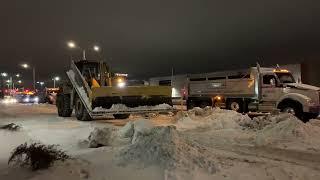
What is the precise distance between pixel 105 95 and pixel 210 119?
15.3 ft

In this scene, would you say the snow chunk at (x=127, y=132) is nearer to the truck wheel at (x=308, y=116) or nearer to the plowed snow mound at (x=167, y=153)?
the plowed snow mound at (x=167, y=153)

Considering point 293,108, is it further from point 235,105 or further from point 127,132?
point 127,132

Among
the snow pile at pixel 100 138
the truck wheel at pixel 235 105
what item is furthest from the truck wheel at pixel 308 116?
the snow pile at pixel 100 138

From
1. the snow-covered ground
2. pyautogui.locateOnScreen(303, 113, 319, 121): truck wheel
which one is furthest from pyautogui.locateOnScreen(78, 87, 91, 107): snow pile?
pyautogui.locateOnScreen(303, 113, 319, 121): truck wheel

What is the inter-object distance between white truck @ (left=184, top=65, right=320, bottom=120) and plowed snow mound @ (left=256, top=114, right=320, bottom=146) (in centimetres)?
647

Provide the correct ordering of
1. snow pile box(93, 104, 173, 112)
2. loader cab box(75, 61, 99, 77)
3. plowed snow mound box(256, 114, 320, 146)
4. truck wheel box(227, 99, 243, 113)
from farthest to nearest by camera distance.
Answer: truck wheel box(227, 99, 243, 113) → loader cab box(75, 61, 99, 77) → snow pile box(93, 104, 173, 112) → plowed snow mound box(256, 114, 320, 146)

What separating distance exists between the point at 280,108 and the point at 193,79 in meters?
8.05

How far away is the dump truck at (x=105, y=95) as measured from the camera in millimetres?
18109

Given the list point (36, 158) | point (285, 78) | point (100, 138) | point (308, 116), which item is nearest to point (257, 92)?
point (285, 78)

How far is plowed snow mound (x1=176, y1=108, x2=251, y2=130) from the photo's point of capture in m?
16.3

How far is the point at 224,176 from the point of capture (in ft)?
26.3

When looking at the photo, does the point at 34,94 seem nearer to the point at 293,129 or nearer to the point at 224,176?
the point at 293,129

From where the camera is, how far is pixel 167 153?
328 inches

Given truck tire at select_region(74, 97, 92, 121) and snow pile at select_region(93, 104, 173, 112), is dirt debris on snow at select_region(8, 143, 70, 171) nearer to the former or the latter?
snow pile at select_region(93, 104, 173, 112)
